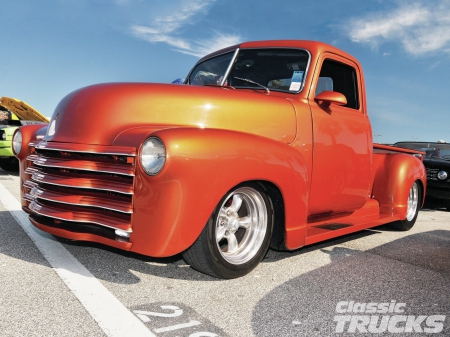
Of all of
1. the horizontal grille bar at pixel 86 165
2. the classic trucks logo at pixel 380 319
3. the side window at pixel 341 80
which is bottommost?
the classic trucks logo at pixel 380 319

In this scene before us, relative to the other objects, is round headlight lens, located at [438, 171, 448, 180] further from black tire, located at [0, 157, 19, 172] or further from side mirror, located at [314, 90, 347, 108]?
black tire, located at [0, 157, 19, 172]

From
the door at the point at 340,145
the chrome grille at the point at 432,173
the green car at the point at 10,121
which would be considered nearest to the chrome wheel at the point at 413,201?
the door at the point at 340,145

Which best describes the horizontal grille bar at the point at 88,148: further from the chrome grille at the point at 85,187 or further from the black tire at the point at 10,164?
the black tire at the point at 10,164

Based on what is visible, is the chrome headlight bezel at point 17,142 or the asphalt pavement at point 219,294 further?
the chrome headlight bezel at point 17,142

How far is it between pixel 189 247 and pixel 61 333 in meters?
0.95

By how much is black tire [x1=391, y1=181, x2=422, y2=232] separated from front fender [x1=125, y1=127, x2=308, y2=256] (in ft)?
10.8

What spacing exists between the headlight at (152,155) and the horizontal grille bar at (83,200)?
0.27 metres

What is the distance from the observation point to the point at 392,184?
4914mm

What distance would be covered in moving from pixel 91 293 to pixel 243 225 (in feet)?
3.70

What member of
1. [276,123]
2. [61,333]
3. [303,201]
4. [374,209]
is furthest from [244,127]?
[374,209]

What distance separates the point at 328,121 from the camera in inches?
151

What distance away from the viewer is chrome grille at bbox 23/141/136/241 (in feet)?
8.58

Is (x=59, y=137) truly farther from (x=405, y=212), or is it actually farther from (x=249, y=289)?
(x=405, y=212)

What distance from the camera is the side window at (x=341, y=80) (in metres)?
4.09
